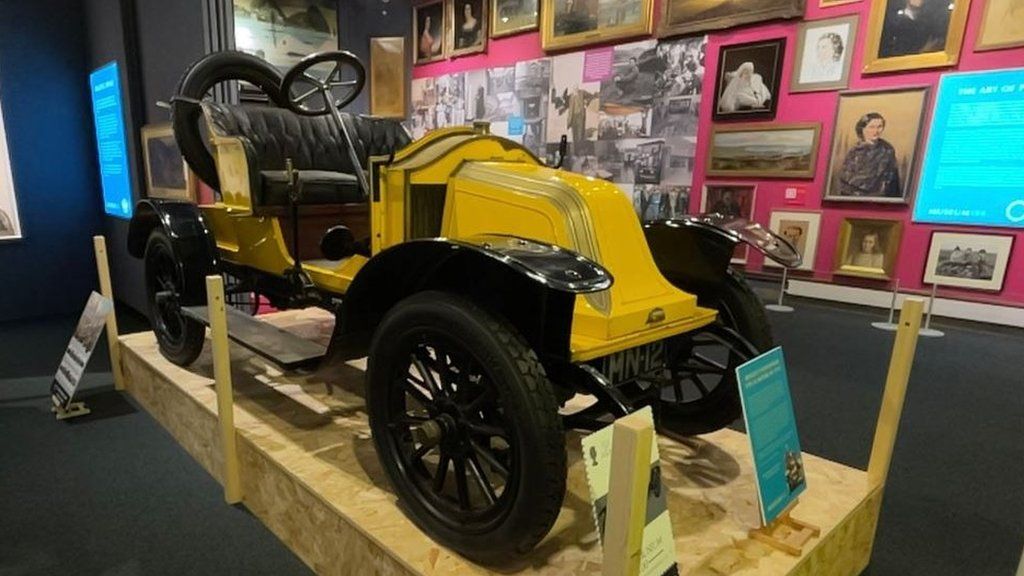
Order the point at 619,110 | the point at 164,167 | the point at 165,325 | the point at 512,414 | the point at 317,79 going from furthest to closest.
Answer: the point at 619,110
the point at 164,167
the point at 165,325
the point at 317,79
the point at 512,414

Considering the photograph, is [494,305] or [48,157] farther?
[48,157]

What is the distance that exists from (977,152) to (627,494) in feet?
16.0

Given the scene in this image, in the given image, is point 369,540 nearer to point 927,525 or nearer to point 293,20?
point 927,525

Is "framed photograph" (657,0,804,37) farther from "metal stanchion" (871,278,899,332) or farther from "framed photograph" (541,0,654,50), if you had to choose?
"metal stanchion" (871,278,899,332)

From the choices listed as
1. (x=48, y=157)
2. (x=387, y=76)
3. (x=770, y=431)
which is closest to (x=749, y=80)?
(x=387, y=76)

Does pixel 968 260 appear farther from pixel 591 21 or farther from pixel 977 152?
pixel 591 21

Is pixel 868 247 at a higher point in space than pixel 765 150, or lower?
lower

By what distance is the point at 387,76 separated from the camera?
650cm

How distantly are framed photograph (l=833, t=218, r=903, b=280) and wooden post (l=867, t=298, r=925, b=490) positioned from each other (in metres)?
3.56

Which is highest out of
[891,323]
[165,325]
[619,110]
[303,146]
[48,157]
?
[619,110]

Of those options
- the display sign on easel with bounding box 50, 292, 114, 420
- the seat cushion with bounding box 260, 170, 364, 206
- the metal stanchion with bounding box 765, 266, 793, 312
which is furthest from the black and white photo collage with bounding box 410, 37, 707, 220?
the display sign on easel with bounding box 50, 292, 114, 420

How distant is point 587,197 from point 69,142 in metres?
5.10

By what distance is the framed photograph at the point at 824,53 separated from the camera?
4.68 meters

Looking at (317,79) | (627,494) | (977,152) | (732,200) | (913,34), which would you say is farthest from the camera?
(732,200)
